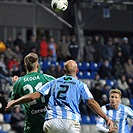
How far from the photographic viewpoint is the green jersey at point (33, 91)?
9.27m

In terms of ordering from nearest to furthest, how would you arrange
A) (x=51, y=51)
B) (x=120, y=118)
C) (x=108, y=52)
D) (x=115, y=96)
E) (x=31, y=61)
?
(x=31, y=61) < (x=115, y=96) < (x=120, y=118) < (x=51, y=51) < (x=108, y=52)

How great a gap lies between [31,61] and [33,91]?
44 centimetres

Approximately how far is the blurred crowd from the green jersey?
1075cm

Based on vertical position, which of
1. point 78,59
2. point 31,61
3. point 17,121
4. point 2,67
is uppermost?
point 78,59

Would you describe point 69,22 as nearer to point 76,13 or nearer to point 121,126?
point 76,13

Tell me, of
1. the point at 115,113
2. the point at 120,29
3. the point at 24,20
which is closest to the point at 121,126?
the point at 115,113

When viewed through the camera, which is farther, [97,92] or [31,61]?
[97,92]

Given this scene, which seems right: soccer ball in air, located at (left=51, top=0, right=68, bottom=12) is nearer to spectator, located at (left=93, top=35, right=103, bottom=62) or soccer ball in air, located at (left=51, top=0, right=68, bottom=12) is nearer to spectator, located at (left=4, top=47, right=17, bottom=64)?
spectator, located at (left=4, top=47, right=17, bottom=64)

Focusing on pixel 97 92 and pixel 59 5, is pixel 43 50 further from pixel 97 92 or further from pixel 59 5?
pixel 59 5

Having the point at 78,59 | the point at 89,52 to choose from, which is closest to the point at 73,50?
the point at 78,59

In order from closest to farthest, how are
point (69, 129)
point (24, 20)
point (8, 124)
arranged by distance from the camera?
point (69, 129)
point (8, 124)
point (24, 20)

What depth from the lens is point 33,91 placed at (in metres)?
9.25

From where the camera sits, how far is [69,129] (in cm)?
859

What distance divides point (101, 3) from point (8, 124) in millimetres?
9896
